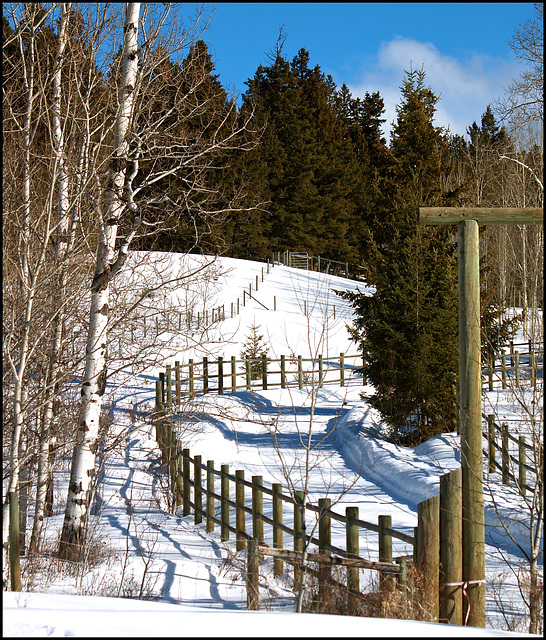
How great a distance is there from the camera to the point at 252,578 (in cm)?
591

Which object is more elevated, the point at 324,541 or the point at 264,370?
the point at 264,370

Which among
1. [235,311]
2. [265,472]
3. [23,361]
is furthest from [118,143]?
[235,311]

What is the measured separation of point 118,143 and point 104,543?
4768 mm

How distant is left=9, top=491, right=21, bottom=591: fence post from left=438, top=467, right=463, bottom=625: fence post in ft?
12.1

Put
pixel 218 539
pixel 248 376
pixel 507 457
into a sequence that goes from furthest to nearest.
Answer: pixel 248 376, pixel 218 539, pixel 507 457

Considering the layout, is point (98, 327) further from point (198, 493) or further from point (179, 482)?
point (179, 482)

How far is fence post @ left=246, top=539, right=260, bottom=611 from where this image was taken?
566 centimetres

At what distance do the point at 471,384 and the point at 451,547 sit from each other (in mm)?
1360

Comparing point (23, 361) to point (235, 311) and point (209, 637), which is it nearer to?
point (209, 637)

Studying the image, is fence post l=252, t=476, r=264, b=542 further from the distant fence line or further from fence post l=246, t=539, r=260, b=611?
the distant fence line

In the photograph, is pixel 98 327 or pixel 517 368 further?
pixel 517 368

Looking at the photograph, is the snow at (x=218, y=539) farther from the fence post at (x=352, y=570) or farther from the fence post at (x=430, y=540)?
the fence post at (x=430, y=540)

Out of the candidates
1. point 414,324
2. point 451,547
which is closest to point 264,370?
point 414,324

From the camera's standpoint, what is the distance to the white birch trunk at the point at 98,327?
7.33m
